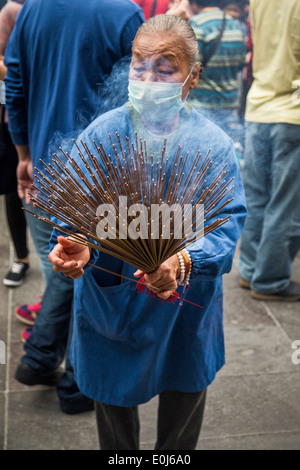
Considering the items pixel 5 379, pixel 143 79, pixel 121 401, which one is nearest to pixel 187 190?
pixel 143 79

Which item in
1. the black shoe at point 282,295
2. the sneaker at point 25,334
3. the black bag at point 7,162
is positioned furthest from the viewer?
the black shoe at point 282,295

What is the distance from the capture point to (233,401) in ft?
9.20

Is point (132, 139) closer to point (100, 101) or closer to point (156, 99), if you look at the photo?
point (156, 99)

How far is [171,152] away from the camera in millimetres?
1614

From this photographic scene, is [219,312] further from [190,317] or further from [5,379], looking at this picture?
[5,379]

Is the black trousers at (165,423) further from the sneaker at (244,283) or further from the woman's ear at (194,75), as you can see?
the sneaker at (244,283)

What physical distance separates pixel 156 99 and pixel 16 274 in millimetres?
2545

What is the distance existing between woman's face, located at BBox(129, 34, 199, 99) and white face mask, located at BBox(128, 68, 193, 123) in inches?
0.7

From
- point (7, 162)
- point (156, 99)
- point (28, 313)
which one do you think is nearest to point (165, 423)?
point (156, 99)

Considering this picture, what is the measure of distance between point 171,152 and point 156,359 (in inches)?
27.3

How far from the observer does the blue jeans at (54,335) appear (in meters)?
2.67
